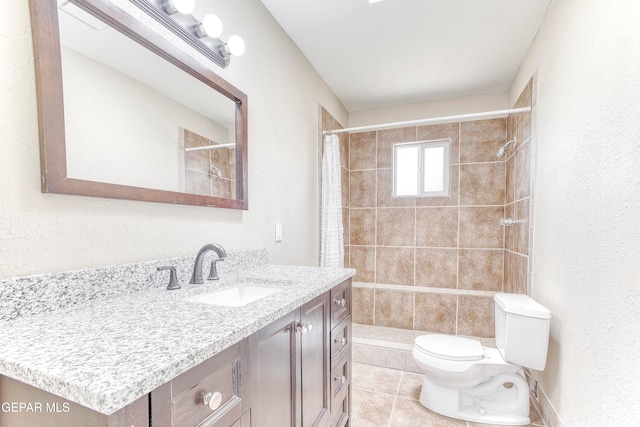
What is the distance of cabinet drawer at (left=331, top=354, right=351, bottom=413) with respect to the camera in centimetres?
138

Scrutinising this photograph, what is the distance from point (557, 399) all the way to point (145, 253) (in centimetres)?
212

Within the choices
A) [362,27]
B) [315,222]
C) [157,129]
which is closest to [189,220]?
[157,129]

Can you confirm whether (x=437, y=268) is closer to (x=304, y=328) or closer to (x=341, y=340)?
(x=341, y=340)

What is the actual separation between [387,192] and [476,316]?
146cm

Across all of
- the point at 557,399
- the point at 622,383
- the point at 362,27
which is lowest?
the point at 557,399

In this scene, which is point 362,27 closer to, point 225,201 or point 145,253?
point 225,201

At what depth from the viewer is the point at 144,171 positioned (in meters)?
1.06

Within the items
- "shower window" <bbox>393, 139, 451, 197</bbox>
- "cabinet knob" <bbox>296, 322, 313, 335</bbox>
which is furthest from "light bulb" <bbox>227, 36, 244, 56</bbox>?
"shower window" <bbox>393, 139, 451, 197</bbox>

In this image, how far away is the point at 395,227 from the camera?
10.2ft

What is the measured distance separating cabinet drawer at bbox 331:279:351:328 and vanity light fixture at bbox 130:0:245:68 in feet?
3.99

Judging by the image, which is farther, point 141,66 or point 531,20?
point 531,20

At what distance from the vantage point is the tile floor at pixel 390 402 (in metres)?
1.75

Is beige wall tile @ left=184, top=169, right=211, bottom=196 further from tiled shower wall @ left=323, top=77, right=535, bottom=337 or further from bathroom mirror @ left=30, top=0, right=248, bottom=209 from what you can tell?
tiled shower wall @ left=323, top=77, right=535, bottom=337

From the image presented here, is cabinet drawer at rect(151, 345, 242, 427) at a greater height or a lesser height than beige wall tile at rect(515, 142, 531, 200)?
lesser
